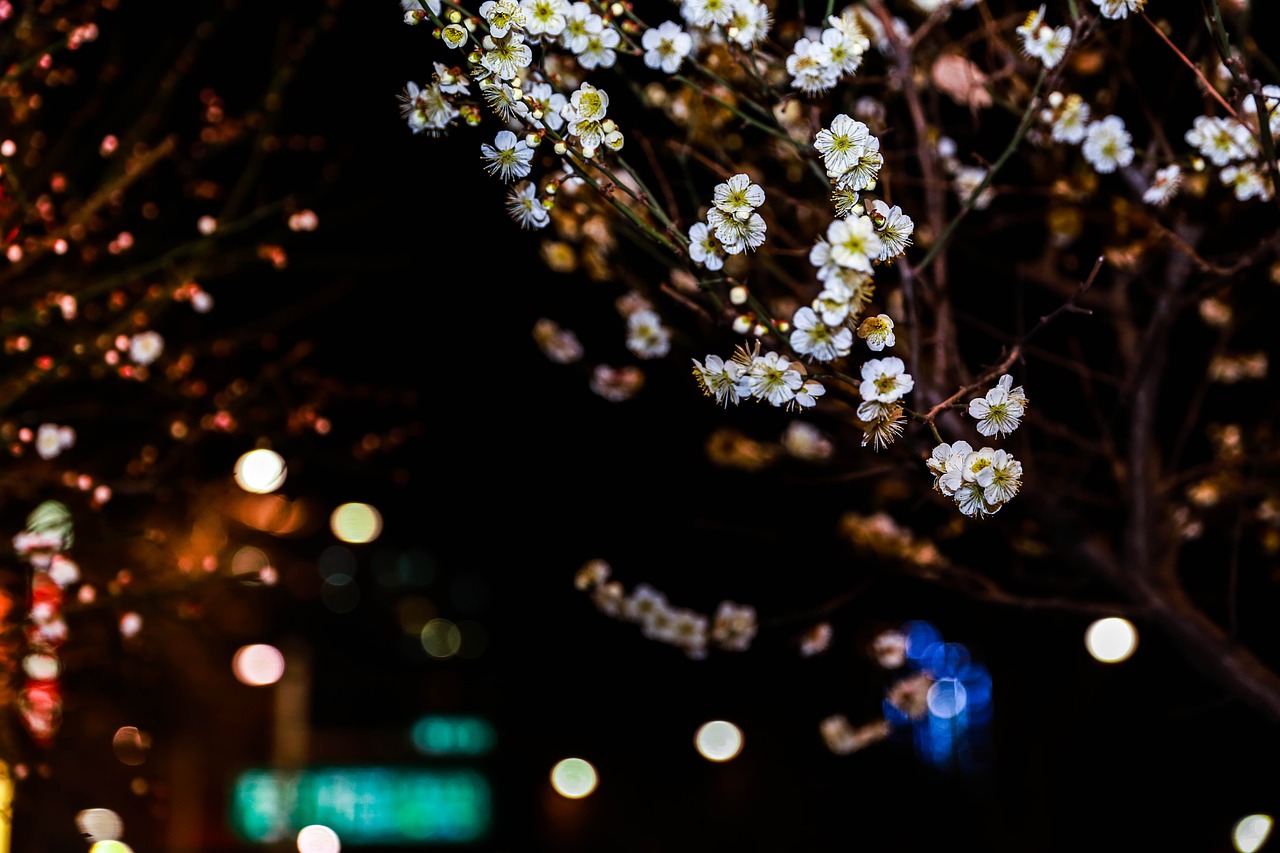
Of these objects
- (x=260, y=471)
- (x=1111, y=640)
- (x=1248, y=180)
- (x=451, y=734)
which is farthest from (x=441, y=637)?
(x=1248, y=180)

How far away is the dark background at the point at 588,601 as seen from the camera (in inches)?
289

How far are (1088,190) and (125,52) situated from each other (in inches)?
229

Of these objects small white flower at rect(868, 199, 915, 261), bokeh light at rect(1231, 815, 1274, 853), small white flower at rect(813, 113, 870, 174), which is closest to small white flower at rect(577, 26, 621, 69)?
small white flower at rect(813, 113, 870, 174)

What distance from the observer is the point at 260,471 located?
6.31m

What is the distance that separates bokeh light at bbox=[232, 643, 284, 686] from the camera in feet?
62.0

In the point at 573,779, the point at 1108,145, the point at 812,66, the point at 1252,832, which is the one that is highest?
the point at 573,779

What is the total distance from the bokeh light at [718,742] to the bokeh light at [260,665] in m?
8.69

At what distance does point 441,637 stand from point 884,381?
123 feet

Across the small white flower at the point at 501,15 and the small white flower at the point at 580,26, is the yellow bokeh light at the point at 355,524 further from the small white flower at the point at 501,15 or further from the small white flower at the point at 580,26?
the small white flower at the point at 501,15

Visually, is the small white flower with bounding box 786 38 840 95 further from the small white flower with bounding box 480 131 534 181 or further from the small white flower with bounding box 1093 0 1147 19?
the small white flower with bounding box 480 131 534 181

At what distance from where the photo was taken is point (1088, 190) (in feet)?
15.3

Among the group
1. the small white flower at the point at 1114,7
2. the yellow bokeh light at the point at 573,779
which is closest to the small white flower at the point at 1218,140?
the small white flower at the point at 1114,7

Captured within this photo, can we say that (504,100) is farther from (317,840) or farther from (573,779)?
(573,779)

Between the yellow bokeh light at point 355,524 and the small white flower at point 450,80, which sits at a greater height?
the yellow bokeh light at point 355,524
